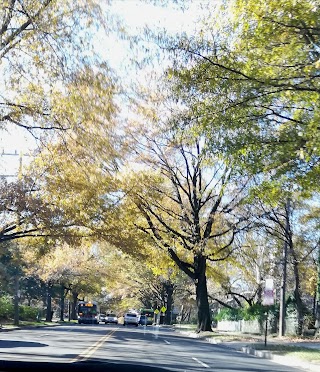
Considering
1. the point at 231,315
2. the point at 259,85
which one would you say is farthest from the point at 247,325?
the point at 259,85

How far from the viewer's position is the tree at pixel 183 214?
111 ft

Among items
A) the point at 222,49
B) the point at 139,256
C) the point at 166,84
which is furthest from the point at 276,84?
the point at 139,256

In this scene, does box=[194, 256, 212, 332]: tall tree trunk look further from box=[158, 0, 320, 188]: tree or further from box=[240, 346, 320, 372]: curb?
box=[158, 0, 320, 188]: tree

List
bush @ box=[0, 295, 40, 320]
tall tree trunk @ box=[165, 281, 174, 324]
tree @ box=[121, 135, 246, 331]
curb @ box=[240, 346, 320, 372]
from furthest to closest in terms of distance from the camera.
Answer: tall tree trunk @ box=[165, 281, 174, 324]
bush @ box=[0, 295, 40, 320]
tree @ box=[121, 135, 246, 331]
curb @ box=[240, 346, 320, 372]

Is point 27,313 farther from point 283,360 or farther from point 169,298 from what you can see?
point 283,360

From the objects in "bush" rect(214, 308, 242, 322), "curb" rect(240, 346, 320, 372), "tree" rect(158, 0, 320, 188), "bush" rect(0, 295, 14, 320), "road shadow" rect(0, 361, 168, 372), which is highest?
"tree" rect(158, 0, 320, 188)

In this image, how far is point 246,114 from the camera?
14.2m

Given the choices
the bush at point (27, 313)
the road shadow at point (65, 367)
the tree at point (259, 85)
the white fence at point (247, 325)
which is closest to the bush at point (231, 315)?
the white fence at point (247, 325)

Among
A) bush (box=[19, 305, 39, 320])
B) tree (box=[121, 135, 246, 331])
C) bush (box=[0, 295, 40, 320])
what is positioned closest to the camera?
tree (box=[121, 135, 246, 331])

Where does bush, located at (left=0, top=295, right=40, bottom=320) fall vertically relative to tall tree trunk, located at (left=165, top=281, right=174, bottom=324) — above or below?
below

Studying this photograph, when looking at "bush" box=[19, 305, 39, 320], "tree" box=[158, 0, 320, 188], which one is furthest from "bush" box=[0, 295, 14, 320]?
"tree" box=[158, 0, 320, 188]

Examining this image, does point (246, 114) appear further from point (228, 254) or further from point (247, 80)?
point (228, 254)

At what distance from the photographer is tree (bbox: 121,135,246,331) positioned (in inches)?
1335

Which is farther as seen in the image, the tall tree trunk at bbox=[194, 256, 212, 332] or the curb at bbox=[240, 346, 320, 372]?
the tall tree trunk at bbox=[194, 256, 212, 332]
